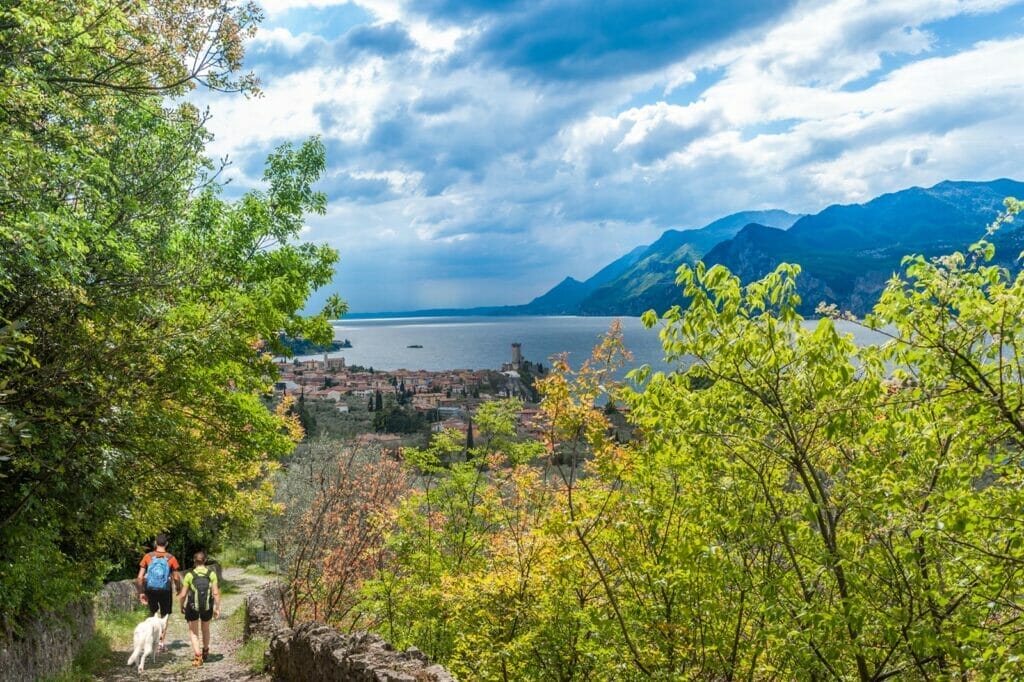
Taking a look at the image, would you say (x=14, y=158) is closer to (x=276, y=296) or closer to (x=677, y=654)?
(x=276, y=296)

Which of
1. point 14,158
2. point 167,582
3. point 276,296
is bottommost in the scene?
point 167,582

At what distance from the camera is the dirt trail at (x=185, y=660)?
1031 centimetres

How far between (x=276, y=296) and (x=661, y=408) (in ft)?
33.4

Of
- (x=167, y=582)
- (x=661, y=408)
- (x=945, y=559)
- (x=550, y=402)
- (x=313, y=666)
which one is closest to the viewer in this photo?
(x=945, y=559)

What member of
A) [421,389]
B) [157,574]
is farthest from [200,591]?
[421,389]

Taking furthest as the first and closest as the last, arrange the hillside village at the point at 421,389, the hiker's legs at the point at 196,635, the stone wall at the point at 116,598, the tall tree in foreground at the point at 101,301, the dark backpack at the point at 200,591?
the hillside village at the point at 421,389 < the stone wall at the point at 116,598 < the hiker's legs at the point at 196,635 < the dark backpack at the point at 200,591 < the tall tree in foreground at the point at 101,301

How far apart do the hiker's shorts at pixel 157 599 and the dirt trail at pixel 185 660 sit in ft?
2.98

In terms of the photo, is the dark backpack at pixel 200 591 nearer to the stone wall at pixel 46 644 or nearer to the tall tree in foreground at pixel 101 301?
the tall tree in foreground at pixel 101 301

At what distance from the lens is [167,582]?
38.8 feet

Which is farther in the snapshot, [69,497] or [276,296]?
[276,296]

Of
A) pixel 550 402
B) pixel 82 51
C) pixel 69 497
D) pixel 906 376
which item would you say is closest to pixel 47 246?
pixel 82 51

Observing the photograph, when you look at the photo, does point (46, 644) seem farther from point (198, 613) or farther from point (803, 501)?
point (803, 501)

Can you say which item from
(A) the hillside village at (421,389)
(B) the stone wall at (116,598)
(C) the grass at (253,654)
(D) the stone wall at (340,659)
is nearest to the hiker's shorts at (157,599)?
(C) the grass at (253,654)

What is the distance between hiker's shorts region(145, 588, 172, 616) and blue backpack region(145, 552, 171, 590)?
7cm
